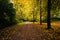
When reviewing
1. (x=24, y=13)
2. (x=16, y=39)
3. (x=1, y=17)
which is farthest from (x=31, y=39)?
(x=24, y=13)

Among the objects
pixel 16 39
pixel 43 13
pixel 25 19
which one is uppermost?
pixel 16 39

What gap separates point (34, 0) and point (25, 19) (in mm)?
34435

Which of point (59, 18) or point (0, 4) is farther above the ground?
point (0, 4)

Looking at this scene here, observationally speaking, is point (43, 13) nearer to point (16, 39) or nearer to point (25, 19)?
point (16, 39)

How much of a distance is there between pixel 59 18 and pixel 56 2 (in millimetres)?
37890

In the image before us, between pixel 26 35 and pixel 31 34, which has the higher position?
pixel 26 35

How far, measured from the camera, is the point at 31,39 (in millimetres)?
13195

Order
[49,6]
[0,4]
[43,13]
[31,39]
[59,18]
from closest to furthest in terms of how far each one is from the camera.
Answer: [31,39] → [49,6] → [0,4] → [43,13] → [59,18]

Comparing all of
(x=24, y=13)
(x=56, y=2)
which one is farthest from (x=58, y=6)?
(x=24, y=13)

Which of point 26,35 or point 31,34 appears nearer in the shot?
point 26,35

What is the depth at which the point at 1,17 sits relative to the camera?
2538cm

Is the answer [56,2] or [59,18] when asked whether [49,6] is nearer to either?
[56,2]

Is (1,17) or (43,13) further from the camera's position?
(43,13)

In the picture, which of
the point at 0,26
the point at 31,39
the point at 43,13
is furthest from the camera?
the point at 43,13
